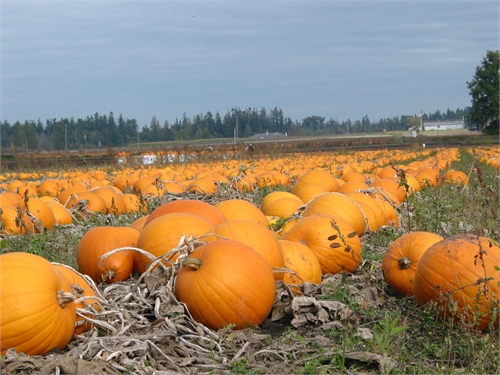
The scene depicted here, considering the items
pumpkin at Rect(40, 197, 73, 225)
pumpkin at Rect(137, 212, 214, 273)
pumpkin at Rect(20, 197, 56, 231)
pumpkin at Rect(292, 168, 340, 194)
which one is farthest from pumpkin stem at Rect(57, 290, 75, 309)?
pumpkin at Rect(292, 168, 340, 194)

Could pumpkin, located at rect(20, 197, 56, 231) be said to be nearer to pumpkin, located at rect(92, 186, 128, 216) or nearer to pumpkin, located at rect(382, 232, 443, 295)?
pumpkin, located at rect(92, 186, 128, 216)

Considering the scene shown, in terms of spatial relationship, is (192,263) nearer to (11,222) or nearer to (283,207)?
(283,207)

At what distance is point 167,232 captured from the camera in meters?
3.87

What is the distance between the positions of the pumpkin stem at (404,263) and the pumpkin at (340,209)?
4.62 ft

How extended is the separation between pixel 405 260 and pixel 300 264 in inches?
27.9

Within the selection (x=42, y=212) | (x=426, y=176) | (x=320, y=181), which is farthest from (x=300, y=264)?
(x=426, y=176)

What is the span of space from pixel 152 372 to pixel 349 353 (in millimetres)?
929

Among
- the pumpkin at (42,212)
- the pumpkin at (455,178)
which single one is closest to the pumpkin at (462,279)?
the pumpkin at (42,212)

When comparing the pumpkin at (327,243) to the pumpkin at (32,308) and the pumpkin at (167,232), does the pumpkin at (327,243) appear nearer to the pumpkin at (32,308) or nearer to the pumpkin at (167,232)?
the pumpkin at (167,232)

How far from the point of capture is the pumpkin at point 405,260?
3902 mm

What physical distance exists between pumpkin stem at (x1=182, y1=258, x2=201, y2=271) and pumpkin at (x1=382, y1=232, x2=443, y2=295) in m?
1.43

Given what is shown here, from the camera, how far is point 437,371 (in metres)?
2.72

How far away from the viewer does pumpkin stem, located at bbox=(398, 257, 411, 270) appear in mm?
3916

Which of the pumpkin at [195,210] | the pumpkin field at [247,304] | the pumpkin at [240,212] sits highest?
the pumpkin at [195,210]
